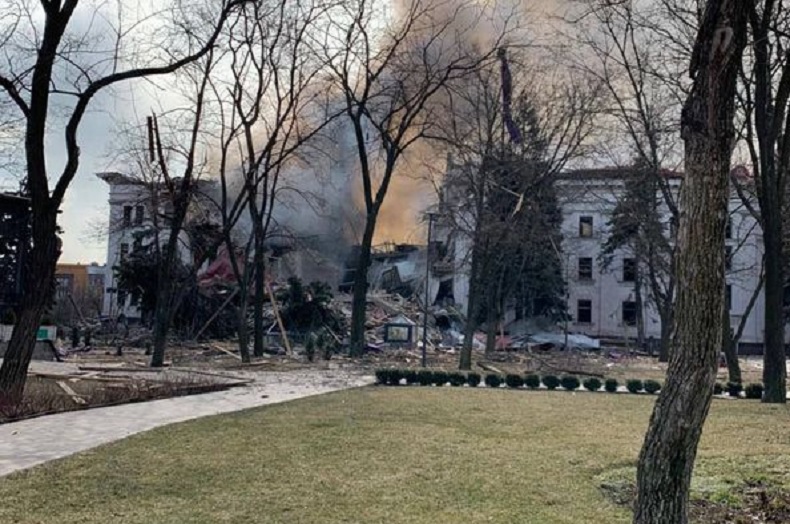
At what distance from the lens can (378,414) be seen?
11.1 meters

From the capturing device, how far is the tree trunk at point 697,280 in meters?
3.71

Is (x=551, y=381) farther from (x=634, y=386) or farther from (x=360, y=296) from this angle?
(x=360, y=296)

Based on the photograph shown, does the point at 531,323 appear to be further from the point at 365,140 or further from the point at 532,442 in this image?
the point at 532,442

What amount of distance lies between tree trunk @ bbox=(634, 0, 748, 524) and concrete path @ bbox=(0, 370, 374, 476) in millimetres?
5503

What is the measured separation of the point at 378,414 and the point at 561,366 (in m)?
16.5

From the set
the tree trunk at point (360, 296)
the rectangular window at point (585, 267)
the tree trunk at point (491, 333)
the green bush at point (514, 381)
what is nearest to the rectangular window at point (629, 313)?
the rectangular window at point (585, 267)


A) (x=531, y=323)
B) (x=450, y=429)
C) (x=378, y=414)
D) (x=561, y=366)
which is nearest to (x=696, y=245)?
(x=450, y=429)

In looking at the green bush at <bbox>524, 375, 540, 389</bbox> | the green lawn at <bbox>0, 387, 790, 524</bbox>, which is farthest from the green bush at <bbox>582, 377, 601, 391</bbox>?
the green lawn at <bbox>0, 387, 790, 524</bbox>

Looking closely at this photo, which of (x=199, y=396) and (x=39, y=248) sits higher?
(x=39, y=248)

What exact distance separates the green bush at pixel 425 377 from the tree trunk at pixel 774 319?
22.4 feet

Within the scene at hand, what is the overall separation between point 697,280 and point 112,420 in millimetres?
8605

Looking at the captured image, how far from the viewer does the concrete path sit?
771 centimetres

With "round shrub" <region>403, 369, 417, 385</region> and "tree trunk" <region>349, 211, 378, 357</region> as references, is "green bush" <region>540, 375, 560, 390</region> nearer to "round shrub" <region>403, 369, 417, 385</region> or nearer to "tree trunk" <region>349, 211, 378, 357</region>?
"round shrub" <region>403, 369, 417, 385</region>

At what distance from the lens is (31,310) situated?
35.2ft
